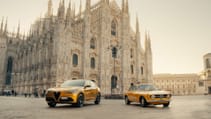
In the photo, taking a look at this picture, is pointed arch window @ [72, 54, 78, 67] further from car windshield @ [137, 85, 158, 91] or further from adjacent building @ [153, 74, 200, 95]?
adjacent building @ [153, 74, 200, 95]

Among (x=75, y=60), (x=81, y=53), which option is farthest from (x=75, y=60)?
(x=81, y=53)

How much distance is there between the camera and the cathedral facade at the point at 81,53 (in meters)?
31.0

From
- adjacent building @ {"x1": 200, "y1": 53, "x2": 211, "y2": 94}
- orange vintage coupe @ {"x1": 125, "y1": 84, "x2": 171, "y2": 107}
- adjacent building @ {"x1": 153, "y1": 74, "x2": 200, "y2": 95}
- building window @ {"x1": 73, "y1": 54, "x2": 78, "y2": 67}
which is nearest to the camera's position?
orange vintage coupe @ {"x1": 125, "y1": 84, "x2": 171, "y2": 107}

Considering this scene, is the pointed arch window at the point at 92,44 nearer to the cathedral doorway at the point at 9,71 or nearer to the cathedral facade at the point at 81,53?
the cathedral facade at the point at 81,53

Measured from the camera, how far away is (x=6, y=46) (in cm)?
4753

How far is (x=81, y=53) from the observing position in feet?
110

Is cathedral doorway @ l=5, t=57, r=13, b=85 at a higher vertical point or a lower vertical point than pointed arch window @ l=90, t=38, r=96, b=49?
lower

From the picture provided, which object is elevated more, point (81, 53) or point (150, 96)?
point (81, 53)

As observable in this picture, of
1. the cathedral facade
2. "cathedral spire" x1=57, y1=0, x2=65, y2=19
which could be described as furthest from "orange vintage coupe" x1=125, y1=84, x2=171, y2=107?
"cathedral spire" x1=57, y1=0, x2=65, y2=19

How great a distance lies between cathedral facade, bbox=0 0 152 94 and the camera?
102 ft

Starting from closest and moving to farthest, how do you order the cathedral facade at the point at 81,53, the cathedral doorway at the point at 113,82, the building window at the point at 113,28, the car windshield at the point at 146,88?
1. the car windshield at the point at 146,88
2. the cathedral facade at the point at 81,53
3. the cathedral doorway at the point at 113,82
4. the building window at the point at 113,28

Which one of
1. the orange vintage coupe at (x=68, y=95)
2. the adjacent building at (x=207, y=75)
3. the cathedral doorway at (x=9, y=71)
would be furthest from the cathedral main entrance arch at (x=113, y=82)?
the adjacent building at (x=207, y=75)

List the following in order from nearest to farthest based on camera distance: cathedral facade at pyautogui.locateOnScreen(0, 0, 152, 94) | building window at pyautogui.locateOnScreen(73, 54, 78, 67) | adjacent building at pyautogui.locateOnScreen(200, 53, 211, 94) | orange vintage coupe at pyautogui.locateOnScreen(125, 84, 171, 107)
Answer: orange vintage coupe at pyautogui.locateOnScreen(125, 84, 171, 107)
cathedral facade at pyautogui.locateOnScreen(0, 0, 152, 94)
building window at pyautogui.locateOnScreen(73, 54, 78, 67)
adjacent building at pyautogui.locateOnScreen(200, 53, 211, 94)

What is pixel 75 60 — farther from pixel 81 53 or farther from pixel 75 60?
pixel 81 53
